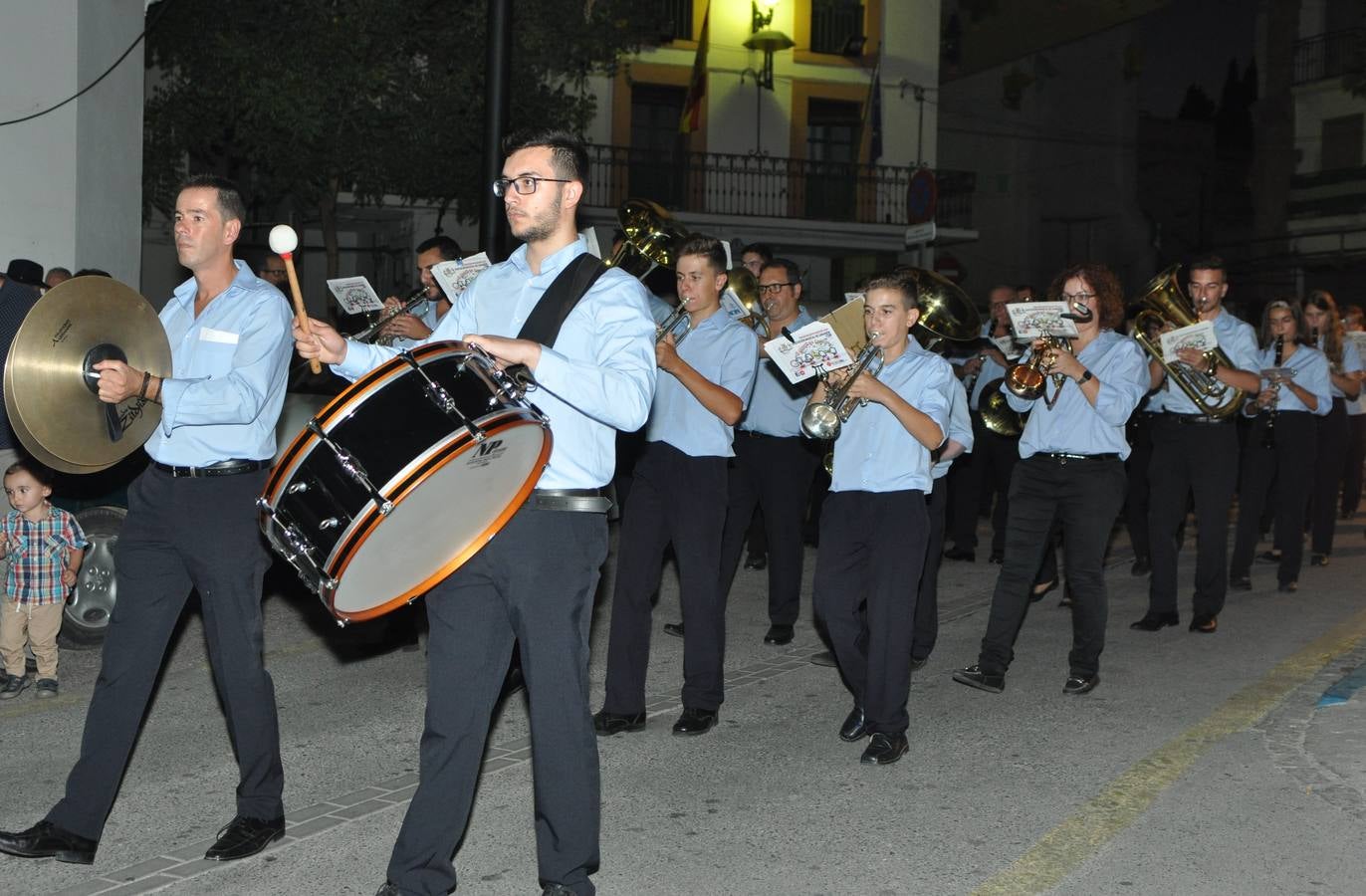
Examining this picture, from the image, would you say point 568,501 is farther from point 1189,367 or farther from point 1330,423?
point 1330,423

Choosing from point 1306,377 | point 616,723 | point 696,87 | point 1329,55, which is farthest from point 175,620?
point 1329,55

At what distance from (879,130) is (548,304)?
26.2 meters

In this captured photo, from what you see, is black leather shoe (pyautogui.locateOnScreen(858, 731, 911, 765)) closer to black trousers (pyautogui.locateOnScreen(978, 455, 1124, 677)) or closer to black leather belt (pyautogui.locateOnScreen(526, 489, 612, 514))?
black trousers (pyautogui.locateOnScreen(978, 455, 1124, 677))

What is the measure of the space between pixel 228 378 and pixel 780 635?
14.1ft

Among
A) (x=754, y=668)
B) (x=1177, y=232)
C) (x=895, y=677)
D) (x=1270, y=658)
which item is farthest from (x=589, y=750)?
(x=1177, y=232)

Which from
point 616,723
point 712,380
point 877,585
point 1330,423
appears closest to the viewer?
point 877,585

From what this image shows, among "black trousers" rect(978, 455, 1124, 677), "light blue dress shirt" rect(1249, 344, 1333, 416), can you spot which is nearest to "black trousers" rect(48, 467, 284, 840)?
"black trousers" rect(978, 455, 1124, 677)

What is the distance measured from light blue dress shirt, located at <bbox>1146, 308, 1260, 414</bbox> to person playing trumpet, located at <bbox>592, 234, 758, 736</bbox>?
144 inches

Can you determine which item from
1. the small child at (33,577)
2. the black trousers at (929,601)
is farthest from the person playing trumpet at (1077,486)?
the small child at (33,577)

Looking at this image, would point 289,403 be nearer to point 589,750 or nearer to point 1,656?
point 1,656

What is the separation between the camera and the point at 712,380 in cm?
660

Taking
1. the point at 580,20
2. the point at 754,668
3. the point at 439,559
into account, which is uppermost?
the point at 580,20

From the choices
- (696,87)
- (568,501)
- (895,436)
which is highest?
(696,87)

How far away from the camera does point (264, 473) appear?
4805mm
